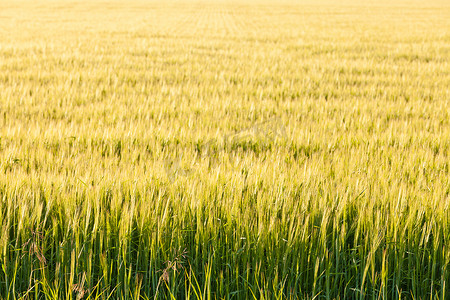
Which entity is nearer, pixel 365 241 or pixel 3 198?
pixel 365 241

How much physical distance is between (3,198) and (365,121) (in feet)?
9.15

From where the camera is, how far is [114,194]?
141 centimetres

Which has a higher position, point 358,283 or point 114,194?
point 114,194

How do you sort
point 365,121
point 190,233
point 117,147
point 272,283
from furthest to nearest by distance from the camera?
point 365,121 < point 117,147 < point 190,233 < point 272,283

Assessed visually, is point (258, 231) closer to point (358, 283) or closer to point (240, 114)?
point (358, 283)

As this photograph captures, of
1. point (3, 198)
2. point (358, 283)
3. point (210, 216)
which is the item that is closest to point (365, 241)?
point (358, 283)

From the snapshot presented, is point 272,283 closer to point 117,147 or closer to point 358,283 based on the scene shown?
point 358,283

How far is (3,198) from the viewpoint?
1.41 metres

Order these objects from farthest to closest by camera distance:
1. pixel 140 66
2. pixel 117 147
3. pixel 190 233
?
pixel 140 66, pixel 117 147, pixel 190 233

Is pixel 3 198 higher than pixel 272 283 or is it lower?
higher

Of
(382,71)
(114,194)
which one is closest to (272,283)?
(114,194)

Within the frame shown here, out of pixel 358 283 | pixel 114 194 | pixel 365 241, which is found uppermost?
pixel 114 194

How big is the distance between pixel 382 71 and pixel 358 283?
5701mm

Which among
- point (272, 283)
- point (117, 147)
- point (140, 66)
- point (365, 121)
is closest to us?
point (272, 283)
